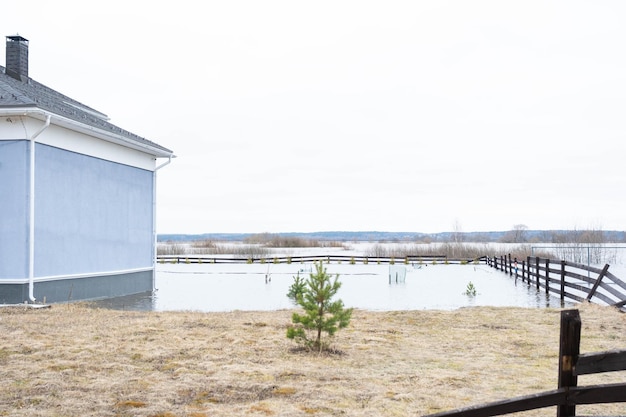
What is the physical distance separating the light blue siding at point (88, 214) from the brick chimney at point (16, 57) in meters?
3.98

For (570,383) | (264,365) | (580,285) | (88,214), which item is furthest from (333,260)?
(570,383)

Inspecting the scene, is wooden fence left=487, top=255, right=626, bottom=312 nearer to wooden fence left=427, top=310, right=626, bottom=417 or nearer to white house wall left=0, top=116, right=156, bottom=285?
wooden fence left=427, top=310, right=626, bottom=417

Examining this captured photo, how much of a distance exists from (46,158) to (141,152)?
480 cm

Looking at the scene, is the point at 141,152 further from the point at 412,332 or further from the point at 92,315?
Answer: the point at 412,332

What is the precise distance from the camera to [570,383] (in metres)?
4.04

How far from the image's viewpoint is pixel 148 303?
15.9 m

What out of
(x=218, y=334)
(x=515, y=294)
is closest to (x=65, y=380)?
(x=218, y=334)

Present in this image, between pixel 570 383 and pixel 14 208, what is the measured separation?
1283 centimetres

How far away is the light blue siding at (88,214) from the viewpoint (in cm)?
1441

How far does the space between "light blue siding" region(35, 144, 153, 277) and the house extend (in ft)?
0.08

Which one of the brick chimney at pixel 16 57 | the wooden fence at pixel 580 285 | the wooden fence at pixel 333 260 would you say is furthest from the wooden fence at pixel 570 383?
the wooden fence at pixel 333 260

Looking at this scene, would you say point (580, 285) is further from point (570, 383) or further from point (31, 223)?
point (570, 383)

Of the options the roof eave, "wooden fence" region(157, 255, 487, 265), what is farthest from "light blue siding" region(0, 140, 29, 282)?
"wooden fence" region(157, 255, 487, 265)

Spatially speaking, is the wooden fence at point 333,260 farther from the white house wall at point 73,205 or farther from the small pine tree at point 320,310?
the small pine tree at point 320,310
